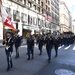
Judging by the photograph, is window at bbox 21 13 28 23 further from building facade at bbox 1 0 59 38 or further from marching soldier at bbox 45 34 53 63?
marching soldier at bbox 45 34 53 63

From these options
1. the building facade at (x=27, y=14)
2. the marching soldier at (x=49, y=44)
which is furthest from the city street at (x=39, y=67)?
the building facade at (x=27, y=14)

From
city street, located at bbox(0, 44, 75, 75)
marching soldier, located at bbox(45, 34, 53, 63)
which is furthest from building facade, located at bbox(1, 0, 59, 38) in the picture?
city street, located at bbox(0, 44, 75, 75)

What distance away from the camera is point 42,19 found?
2768 inches

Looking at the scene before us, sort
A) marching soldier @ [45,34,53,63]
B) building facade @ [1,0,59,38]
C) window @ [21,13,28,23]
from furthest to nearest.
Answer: window @ [21,13,28,23]
building facade @ [1,0,59,38]
marching soldier @ [45,34,53,63]

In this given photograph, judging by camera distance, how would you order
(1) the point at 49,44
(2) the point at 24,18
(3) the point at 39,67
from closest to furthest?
(3) the point at 39,67
(1) the point at 49,44
(2) the point at 24,18

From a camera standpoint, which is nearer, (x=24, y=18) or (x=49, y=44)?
(x=49, y=44)

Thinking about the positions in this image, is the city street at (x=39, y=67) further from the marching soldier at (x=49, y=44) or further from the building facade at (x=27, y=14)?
the building facade at (x=27, y=14)

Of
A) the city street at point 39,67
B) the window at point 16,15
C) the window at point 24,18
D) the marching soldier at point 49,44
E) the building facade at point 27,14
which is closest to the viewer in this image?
the city street at point 39,67

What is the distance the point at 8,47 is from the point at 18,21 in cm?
3686

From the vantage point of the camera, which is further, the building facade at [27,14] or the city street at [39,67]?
the building facade at [27,14]

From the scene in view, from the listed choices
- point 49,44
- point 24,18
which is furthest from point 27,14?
point 49,44

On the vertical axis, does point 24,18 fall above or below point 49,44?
above

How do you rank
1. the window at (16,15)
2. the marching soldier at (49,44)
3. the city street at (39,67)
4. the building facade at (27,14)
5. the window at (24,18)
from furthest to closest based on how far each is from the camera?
the window at (24,18), the window at (16,15), the building facade at (27,14), the marching soldier at (49,44), the city street at (39,67)

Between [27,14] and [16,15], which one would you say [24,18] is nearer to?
[27,14]
